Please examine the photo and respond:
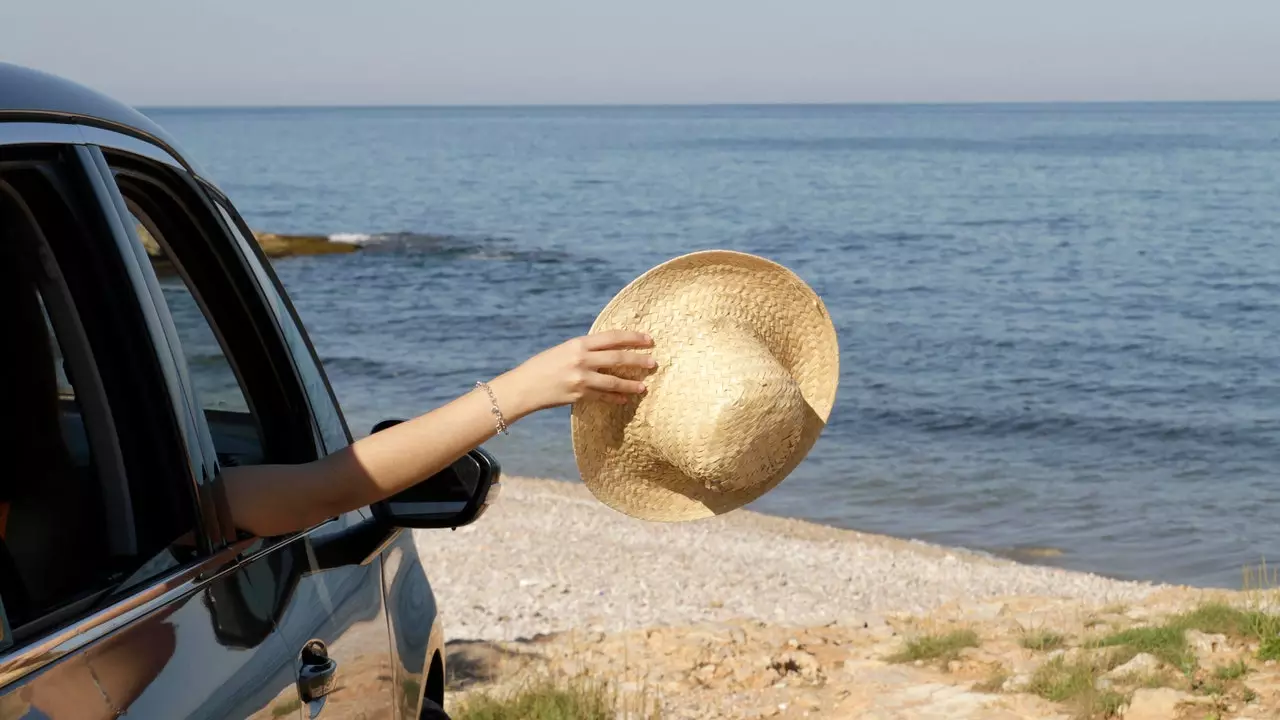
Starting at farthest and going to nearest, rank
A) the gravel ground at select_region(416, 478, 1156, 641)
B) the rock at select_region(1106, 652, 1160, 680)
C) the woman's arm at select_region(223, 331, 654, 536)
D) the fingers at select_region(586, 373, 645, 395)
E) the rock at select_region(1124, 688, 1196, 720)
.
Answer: the gravel ground at select_region(416, 478, 1156, 641) < the rock at select_region(1106, 652, 1160, 680) < the rock at select_region(1124, 688, 1196, 720) < the fingers at select_region(586, 373, 645, 395) < the woman's arm at select_region(223, 331, 654, 536)

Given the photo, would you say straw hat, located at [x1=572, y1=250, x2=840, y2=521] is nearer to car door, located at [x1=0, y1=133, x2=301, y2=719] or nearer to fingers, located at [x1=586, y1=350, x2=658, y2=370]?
fingers, located at [x1=586, y1=350, x2=658, y2=370]

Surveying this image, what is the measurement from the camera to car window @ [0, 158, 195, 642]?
72.0 inches

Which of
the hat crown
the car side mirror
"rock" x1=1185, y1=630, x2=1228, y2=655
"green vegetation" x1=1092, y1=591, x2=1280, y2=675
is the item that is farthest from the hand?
"rock" x1=1185, y1=630, x2=1228, y2=655

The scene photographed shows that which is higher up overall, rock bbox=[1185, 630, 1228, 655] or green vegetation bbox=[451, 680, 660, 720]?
rock bbox=[1185, 630, 1228, 655]

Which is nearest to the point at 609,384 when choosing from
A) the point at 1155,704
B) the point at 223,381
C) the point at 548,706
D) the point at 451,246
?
the point at 223,381

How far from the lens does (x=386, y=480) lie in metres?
2.17

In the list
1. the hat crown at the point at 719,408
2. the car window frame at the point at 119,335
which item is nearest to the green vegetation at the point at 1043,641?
the hat crown at the point at 719,408

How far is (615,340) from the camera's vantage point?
2316 mm

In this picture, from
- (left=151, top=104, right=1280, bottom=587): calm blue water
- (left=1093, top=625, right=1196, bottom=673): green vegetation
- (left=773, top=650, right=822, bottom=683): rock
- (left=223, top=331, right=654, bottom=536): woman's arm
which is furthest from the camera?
(left=151, top=104, right=1280, bottom=587): calm blue water

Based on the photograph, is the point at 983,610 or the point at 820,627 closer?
the point at 820,627

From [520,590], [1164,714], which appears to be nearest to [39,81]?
[1164,714]

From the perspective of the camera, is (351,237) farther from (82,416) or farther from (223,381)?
(82,416)

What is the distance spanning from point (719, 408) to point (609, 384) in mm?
269

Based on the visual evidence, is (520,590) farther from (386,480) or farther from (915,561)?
(386,480)
